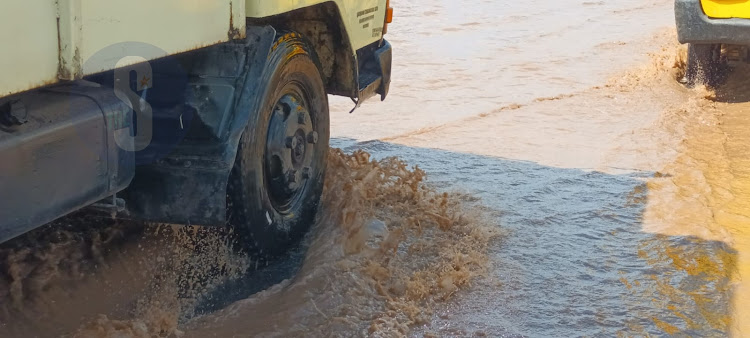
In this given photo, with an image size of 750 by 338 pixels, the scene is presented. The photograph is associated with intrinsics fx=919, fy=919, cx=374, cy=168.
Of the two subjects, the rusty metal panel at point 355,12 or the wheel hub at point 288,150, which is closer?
the rusty metal panel at point 355,12

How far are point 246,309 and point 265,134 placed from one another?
721 millimetres

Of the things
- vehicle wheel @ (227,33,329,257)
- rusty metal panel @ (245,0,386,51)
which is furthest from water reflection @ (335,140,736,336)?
rusty metal panel @ (245,0,386,51)

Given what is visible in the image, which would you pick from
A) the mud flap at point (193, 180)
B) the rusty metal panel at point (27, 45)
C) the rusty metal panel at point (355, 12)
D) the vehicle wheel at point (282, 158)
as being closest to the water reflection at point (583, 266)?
the vehicle wheel at point (282, 158)

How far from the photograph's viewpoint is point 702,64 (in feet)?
27.1

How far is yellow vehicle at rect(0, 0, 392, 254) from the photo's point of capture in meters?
2.41

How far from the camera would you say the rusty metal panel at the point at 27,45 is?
2.21 m

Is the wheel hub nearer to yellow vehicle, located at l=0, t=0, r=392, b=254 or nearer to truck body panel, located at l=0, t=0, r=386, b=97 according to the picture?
yellow vehicle, located at l=0, t=0, r=392, b=254

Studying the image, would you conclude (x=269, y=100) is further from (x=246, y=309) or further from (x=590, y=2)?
(x=590, y=2)

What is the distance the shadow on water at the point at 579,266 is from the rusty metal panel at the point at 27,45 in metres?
1.63

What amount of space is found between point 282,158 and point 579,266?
5.37ft

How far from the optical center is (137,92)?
3.16 metres

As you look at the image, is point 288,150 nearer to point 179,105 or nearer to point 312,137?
point 312,137

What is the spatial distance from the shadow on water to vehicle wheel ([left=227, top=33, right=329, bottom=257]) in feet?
0.69

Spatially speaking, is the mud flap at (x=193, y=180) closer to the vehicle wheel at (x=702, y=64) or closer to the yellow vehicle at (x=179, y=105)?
the yellow vehicle at (x=179, y=105)
